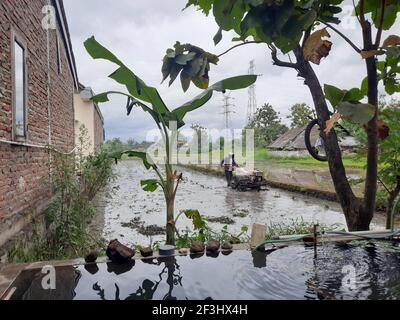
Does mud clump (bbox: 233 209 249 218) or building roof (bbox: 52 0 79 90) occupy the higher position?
building roof (bbox: 52 0 79 90)

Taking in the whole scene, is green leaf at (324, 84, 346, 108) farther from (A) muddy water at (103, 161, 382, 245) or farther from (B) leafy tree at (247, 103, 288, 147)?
(B) leafy tree at (247, 103, 288, 147)

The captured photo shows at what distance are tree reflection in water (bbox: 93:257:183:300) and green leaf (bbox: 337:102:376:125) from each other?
172 centimetres

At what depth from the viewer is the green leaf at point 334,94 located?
2606mm

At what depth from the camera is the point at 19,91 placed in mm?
5023

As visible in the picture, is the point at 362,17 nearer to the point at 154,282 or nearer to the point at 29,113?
the point at 154,282

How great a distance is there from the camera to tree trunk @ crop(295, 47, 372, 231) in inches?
144

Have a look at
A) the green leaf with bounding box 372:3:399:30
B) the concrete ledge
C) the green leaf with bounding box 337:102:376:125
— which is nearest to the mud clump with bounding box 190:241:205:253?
the concrete ledge

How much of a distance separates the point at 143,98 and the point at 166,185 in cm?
114

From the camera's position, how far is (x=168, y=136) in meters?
4.26

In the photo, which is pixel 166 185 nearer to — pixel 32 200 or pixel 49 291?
pixel 49 291

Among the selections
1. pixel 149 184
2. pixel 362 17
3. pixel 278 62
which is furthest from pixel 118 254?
pixel 362 17

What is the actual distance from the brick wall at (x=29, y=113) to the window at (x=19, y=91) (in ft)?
0.69

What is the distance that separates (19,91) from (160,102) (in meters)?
2.57

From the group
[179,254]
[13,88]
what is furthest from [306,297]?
[13,88]
